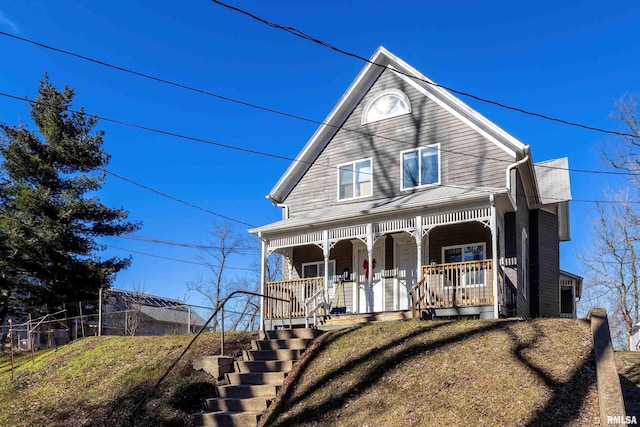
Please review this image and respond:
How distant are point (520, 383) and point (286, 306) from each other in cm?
857

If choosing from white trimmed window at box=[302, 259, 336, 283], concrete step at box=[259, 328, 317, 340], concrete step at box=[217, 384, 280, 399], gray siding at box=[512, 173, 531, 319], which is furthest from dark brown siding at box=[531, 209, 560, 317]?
concrete step at box=[217, 384, 280, 399]

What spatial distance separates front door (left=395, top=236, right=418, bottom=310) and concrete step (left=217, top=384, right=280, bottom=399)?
22.5ft

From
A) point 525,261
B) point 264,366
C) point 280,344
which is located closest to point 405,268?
point 525,261

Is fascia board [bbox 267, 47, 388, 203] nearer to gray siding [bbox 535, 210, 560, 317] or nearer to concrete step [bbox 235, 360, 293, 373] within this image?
gray siding [bbox 535, 210, 560, 317]

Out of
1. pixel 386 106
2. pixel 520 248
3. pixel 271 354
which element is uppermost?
pixel 386 106

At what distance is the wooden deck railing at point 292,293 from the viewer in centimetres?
1517

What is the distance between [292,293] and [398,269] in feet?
10.3

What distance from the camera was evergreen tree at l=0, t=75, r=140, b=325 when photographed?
22.5 meters

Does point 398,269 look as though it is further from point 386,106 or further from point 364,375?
point 364,375

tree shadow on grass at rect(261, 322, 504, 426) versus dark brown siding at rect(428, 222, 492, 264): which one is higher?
dark brown siding at rect(428, 222, 492, 264)

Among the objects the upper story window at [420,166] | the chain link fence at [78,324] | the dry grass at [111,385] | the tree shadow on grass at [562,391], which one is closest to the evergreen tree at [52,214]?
the chain link fence at [78,324]

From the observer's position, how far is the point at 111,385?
1145 centimetres

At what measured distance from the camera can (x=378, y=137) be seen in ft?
56.9

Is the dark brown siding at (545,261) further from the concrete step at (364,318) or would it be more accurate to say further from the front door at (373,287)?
the concrete step at (364,318)
